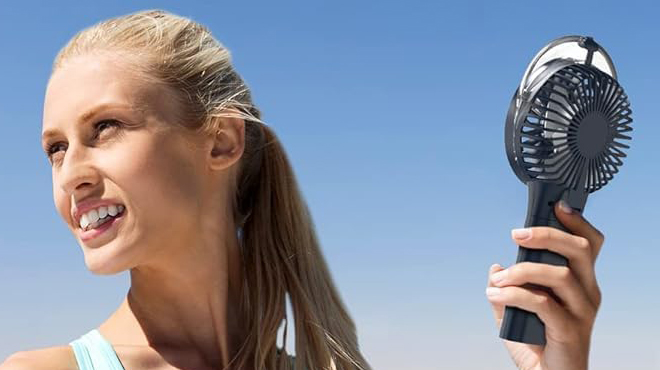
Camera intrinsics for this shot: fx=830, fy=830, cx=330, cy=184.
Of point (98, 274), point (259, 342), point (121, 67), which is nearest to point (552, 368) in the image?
point (259, 342)

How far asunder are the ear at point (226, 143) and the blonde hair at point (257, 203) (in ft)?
0.11

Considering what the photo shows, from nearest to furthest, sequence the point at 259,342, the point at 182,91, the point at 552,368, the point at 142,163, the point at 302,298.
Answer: the point at 552,368 < the point at 142,163 < the point at 182,91 < the point at 259,342 < the point at 302,298

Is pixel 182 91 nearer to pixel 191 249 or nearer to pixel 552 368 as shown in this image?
pixel 191 249

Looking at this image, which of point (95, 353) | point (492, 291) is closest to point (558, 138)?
point (492, 291)

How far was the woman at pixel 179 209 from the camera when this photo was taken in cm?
265

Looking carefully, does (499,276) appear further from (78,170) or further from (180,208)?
(78,170)

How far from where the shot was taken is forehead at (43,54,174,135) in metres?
2.68

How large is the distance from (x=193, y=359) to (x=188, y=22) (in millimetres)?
1217

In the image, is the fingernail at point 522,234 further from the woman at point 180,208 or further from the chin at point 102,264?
the chin at point 102,264

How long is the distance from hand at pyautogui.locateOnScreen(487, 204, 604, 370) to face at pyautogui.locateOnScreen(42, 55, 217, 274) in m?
1.12

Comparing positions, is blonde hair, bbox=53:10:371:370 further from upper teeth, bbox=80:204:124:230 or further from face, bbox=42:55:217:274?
upper teeth, bbox=80:204:124:230

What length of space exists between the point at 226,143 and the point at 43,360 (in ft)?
3.08

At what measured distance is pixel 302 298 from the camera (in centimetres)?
326

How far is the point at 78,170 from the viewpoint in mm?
2621
